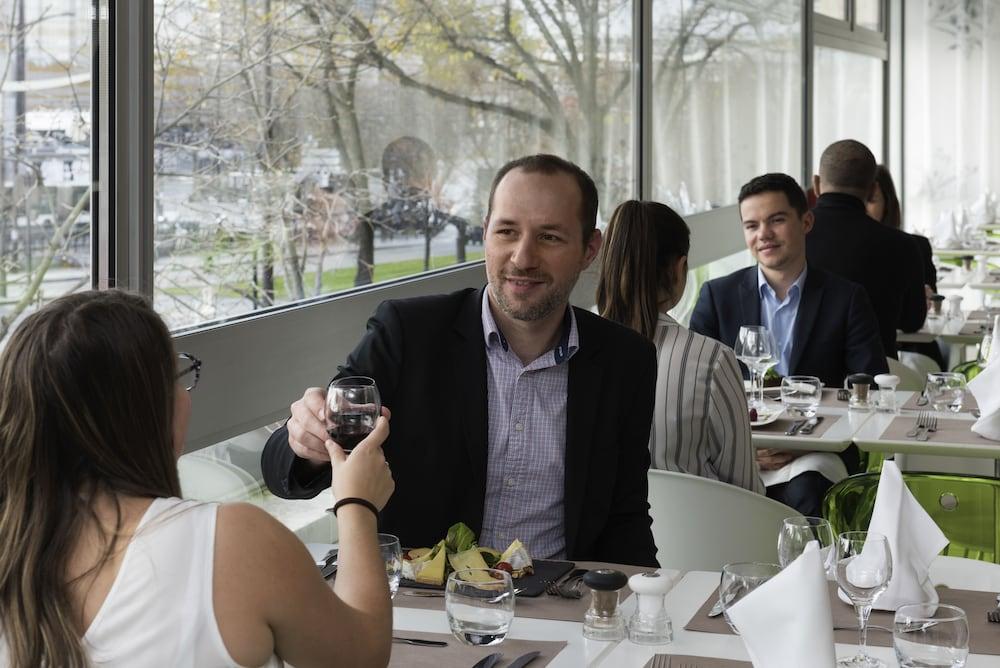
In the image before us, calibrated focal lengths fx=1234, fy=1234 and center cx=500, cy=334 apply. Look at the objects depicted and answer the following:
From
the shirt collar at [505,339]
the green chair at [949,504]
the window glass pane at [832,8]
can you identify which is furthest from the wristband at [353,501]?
the window glass pane at [832,8]

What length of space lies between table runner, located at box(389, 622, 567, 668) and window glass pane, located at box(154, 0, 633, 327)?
4.88 ft

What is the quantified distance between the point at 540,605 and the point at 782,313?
9.15ft

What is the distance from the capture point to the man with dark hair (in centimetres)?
564

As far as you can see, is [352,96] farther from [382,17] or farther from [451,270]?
[451,270]

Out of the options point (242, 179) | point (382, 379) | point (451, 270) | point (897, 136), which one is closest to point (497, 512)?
point (382, 379)

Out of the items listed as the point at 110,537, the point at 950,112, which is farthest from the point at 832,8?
the point at 110,537

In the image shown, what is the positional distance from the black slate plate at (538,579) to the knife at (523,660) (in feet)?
0.89

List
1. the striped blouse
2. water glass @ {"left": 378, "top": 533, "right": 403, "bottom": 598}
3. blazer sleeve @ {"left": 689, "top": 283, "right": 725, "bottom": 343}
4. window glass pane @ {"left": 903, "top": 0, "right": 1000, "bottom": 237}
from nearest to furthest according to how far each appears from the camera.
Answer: water glass @ {"left": 378, "top": 533, "right": 403, "bottom": 598}
the striped blouse
blazer sleeve @ {"left": 689, "top": 283, "right": 725, "bottom": 343}
window glass pane @ {"left": 903, "top": 0, "right": 1000, "bottom": 237}

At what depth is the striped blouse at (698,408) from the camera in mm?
3197

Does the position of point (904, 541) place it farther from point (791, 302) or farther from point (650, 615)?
point (791, 302)

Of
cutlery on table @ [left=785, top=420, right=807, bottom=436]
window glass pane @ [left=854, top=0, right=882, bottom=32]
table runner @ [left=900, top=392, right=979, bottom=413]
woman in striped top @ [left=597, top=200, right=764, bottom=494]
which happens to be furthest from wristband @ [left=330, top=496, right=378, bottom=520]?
window glass pane @ [left=854, top=0, right=882, bottom=32]

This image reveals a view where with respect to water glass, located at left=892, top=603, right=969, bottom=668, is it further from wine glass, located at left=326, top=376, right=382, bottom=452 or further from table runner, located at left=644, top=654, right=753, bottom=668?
wine glass, located at left=326, top=376, right=382, bottom=452

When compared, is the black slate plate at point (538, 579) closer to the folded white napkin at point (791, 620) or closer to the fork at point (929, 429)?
the folded white napkin at point (791, 620)

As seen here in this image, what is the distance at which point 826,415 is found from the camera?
3912 mm
